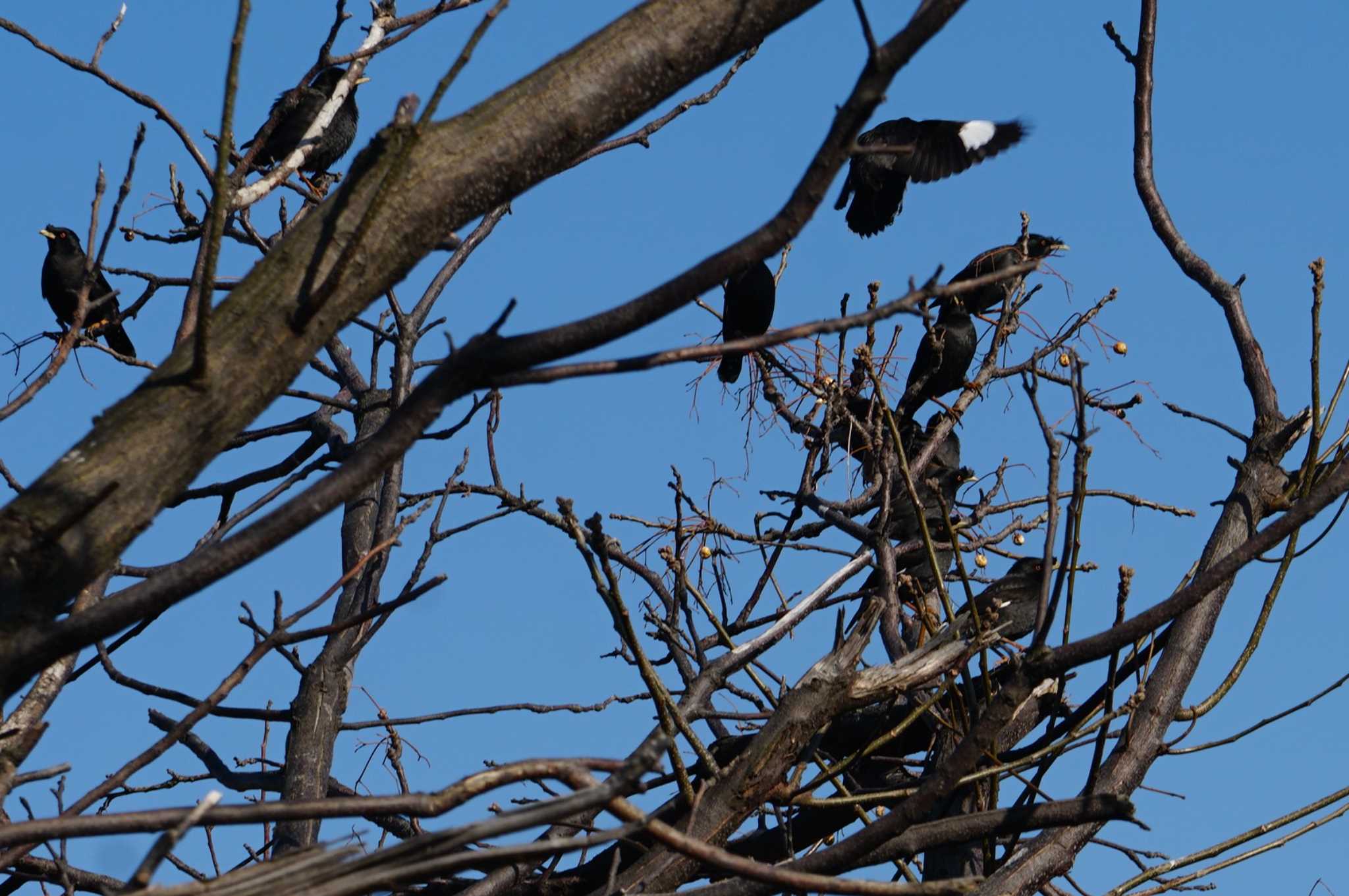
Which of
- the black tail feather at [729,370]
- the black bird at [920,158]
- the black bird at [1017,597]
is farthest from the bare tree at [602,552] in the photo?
the black bird at [920,158]

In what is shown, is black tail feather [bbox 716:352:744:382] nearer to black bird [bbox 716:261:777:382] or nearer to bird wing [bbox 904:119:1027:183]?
black bird [bbox 716:261:777:382]

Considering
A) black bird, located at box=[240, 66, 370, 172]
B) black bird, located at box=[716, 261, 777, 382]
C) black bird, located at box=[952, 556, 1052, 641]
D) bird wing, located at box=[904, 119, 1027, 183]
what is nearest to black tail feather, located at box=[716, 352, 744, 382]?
black bird, located at box=[716, 261, 777, 382]

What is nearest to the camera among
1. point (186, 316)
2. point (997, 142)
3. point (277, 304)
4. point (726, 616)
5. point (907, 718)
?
point (277, 304)

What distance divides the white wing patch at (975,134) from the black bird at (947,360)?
1745 millimetres

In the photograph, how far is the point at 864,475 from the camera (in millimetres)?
5637

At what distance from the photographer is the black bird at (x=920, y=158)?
8.42 m

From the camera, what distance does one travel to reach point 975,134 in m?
8.50

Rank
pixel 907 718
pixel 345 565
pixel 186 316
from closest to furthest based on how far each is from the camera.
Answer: pixel 186 316
pixel 907 718
pixel 345 565

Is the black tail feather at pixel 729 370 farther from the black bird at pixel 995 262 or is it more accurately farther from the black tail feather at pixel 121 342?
the black tail feather at pixel 121 342

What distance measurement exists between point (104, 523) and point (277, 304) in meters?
0.32

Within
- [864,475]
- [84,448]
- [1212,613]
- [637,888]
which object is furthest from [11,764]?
[864,475]

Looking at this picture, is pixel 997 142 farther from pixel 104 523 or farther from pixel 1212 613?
pixel 104 523

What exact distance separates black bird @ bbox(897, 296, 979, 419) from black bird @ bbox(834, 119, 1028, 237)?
1512 mm

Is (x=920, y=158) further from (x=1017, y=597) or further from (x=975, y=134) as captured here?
(x=1017, y=597)
